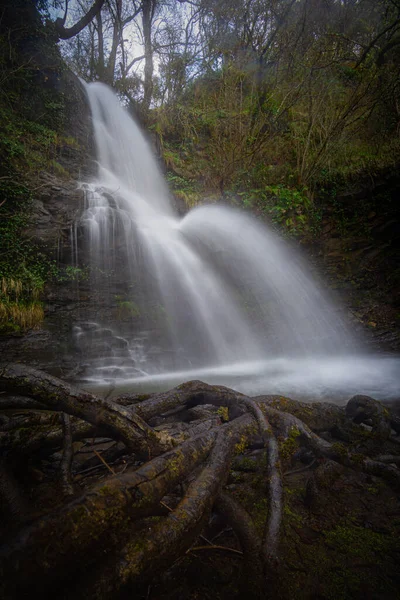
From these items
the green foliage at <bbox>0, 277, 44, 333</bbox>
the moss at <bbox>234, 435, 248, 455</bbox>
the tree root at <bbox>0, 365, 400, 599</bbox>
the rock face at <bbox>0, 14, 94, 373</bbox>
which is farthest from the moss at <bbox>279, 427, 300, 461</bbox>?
the green foliage at <bbox>0, 277, 44, 333</bbox>

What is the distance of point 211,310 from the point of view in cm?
878

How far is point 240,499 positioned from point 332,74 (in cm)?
1445

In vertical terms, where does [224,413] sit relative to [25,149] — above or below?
below

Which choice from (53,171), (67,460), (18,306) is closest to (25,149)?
(53,171)

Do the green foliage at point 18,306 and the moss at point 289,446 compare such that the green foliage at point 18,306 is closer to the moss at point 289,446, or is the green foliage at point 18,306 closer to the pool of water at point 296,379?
the pool of water at point 296,379

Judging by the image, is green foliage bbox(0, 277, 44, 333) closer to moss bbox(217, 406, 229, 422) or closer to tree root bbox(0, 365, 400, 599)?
tree root bbox(0, 365, 400, 599)

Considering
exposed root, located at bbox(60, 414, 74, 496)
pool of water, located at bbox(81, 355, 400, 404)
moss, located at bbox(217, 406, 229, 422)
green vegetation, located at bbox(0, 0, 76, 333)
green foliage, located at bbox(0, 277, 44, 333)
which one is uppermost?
green vegetation, located at bbox(0, 0, 76, 333)

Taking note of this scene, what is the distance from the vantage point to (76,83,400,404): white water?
279 inches

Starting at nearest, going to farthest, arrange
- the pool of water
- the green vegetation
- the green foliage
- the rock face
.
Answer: the pool of water
the green foliage
the rock face
the green vegetation

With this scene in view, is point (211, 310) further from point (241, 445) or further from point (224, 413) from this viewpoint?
point (241, 445)

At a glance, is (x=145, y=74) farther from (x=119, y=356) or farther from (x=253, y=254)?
(x=119, y=356)

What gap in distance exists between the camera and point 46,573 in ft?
2.44

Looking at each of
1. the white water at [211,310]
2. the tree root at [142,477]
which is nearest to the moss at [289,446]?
the tree root at [142,477]

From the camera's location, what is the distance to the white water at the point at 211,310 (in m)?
7.07
